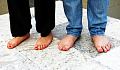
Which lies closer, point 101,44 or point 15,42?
point 101,44

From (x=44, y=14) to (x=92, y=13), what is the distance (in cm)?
39

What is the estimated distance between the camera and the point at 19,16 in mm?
1343

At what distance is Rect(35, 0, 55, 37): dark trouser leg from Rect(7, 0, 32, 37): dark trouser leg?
0.45ft

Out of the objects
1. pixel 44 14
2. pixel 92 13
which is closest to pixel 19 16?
pixel 44 14

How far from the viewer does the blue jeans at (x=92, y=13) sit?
4.17 feet

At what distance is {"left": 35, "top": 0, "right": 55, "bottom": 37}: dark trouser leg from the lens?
4.11 feet

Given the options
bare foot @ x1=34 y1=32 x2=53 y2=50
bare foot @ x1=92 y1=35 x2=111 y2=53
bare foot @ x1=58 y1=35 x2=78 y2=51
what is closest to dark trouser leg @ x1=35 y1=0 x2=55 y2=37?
bare foot @ x1=34 y1=32 x2=53 y2=50

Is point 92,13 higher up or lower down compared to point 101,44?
higher up

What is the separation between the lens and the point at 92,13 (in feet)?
4.38

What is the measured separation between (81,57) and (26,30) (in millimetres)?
552

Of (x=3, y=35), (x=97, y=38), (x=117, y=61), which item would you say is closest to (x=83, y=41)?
(x=97, y=38)

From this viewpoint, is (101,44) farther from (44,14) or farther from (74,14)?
(44,14)

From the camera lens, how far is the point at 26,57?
1.24 metres

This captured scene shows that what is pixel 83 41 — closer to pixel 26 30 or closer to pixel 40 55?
pixel 40 55
